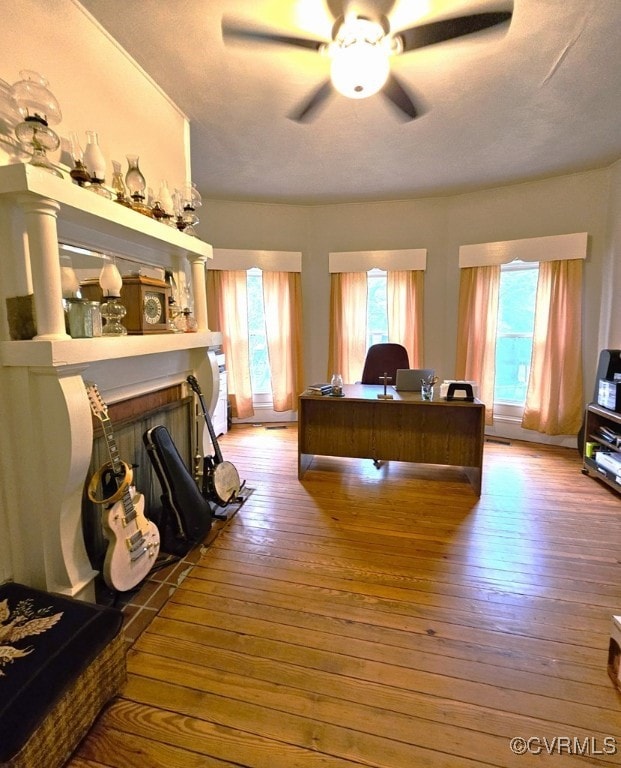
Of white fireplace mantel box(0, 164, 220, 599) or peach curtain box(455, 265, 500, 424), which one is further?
peach curtain box(455, 265, 500, 424)

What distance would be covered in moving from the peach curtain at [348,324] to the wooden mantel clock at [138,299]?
2.85 m

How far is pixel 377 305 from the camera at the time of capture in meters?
4.73

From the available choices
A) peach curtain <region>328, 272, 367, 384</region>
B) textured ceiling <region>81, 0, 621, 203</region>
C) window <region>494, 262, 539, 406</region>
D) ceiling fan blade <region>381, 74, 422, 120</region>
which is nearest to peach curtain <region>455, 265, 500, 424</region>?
window <region>494, 262, 539, 406</region>

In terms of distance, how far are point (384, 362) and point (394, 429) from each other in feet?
2.80

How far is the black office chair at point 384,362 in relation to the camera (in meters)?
3.74

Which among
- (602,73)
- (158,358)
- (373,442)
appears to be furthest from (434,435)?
(602,73)

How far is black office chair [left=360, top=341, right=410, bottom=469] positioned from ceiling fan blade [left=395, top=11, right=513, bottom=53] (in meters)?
2.36

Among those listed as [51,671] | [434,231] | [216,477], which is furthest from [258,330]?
[51,671]

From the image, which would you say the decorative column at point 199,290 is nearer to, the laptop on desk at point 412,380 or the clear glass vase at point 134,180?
the clear glass vase at point 134,180

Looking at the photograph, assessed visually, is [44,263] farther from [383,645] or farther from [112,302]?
[383,645]

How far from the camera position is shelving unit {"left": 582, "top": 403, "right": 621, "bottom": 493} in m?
2.96

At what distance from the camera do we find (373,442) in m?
3.19

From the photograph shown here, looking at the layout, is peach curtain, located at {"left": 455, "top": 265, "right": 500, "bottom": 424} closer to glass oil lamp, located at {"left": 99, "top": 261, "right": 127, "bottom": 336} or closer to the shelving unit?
the shelving unit

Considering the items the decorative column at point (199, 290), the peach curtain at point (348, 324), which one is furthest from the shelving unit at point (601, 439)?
the decorative column at point (199, 290)
